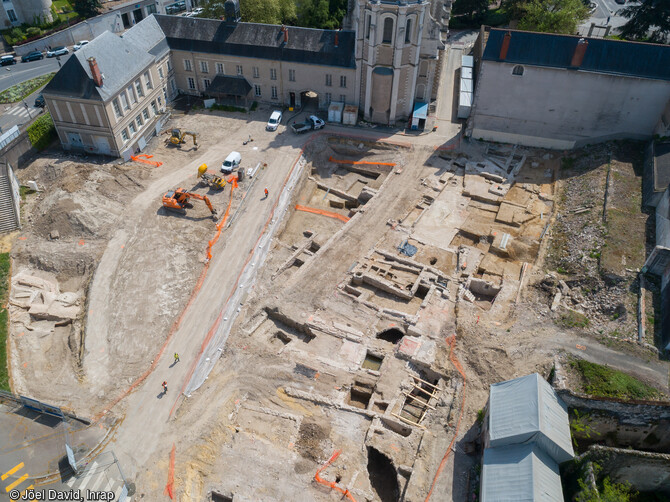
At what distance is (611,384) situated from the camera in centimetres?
3083

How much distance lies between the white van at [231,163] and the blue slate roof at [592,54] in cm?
3023

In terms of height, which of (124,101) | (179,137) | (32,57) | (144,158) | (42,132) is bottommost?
(144,158)

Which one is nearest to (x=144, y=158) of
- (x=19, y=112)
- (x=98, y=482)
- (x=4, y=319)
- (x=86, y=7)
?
(x=19, y=112)

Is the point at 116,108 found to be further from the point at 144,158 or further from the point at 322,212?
the point at 322,212

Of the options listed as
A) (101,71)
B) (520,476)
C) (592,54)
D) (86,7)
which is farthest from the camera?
(86,7)

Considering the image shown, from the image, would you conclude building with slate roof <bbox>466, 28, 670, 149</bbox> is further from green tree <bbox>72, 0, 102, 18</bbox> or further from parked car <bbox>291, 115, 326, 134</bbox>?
green tree <bbox>72, 0, 102, 18</bbox>

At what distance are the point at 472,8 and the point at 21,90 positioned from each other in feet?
242

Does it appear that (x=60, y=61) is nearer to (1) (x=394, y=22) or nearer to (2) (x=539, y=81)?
(1) (x=394, y=22)

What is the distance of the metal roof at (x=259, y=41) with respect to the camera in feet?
197

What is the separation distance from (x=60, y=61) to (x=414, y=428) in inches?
2903

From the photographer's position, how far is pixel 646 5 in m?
64.0

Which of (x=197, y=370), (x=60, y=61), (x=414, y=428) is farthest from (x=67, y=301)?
(x=60, y=61)

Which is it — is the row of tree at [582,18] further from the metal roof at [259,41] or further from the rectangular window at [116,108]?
the rectangular window at [116,108]

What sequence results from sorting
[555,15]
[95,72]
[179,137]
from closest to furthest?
[95,72] → [179,137] → [555,15]
